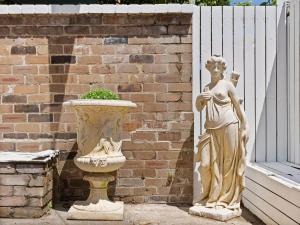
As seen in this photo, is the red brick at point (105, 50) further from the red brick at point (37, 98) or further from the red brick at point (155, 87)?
the red brick at point (37, 98)

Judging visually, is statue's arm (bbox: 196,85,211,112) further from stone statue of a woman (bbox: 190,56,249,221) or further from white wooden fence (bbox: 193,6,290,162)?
white wooden fence (bbox: 193,6,290,162)

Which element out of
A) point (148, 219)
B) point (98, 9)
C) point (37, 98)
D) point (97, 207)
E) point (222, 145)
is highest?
point (98, 9)

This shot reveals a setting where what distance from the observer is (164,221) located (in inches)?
176

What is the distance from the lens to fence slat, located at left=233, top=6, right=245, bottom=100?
5379 millimetres

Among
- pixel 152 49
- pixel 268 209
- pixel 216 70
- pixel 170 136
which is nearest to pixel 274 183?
pixel 268 209

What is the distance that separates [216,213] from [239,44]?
209 centimetres

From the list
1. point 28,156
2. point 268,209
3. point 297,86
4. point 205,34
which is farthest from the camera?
point 205,34

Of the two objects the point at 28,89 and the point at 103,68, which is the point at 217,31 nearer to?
the point at 103,68

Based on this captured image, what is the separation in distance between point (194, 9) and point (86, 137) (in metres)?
2.07

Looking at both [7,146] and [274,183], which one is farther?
[7,146]

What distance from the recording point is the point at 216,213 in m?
4.49

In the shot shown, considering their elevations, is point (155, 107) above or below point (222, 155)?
above

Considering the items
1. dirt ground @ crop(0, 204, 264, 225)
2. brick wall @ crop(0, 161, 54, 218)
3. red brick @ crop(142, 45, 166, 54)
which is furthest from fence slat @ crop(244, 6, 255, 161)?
brick wall @ crop(0, 161, 54, 218)

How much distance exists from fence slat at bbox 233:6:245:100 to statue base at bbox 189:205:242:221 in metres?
1.50
